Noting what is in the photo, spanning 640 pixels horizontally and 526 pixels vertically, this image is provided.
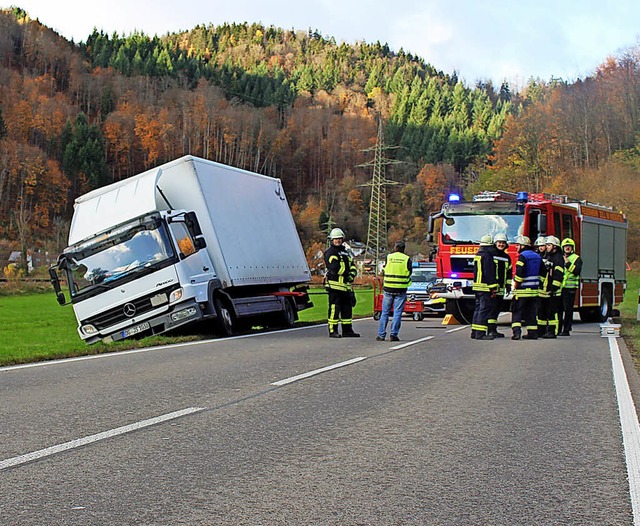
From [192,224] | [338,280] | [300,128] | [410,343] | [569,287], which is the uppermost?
[300,128]

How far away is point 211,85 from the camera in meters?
151

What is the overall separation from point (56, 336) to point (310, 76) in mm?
162426

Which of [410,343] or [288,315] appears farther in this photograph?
[288,315]

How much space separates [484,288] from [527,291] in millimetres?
1085

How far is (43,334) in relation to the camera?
20.6m

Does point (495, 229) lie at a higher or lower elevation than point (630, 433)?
higher

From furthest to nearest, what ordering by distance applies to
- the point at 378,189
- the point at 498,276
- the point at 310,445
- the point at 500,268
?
the point at 378,189, the point at 500,268, the point at 498,276, the point at 310,445

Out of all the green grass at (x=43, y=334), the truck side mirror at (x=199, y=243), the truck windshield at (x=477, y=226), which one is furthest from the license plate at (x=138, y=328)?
the truck windshield at (x=477, y=226)

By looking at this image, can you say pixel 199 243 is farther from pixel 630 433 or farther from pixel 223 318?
pixel 630 433

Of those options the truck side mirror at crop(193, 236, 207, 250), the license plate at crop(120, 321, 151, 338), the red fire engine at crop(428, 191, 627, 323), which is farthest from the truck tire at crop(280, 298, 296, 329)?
the license plate at crop(120, 321, 151, 338)

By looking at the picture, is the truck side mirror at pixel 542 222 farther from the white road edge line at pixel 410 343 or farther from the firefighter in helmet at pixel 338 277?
the firefighter in helmet at pixel 338 277

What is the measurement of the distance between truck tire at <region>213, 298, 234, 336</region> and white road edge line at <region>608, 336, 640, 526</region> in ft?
25.5

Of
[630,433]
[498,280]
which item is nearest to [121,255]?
[498,280]

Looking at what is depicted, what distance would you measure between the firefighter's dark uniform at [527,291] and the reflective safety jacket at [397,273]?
2248 mm
